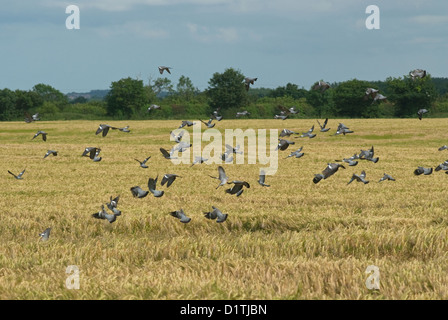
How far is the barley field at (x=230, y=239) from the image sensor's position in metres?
6.12

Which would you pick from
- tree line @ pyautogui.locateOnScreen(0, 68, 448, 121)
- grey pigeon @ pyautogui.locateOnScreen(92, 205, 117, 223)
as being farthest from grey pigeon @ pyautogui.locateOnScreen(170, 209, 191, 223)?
tree line @ pyautogui.locateOnScreen(0, 68, 448, 121)

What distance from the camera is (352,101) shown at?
7900 centimetres

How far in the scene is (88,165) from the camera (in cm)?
2455

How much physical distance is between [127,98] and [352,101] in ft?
104

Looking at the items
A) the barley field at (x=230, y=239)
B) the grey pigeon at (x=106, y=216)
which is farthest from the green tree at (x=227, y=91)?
the grey pigeon at (x=106, y=216)

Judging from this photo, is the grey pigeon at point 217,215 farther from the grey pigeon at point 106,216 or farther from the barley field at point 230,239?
the grey pigeon at point 106,216

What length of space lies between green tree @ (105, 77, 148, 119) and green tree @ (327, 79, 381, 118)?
27456mm

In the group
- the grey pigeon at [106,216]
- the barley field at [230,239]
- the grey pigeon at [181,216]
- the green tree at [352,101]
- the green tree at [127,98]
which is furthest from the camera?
the green tree at [127,98]

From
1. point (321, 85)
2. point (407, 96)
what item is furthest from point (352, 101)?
point (321, 85)

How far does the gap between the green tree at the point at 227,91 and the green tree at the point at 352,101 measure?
1369cm

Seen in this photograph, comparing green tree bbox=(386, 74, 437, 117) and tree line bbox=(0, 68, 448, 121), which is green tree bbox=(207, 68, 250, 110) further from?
green tree bbox=(386, 74, 437, 117)

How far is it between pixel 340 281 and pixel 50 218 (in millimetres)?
6268

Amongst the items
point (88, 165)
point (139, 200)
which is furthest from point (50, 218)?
point (88, 165)
